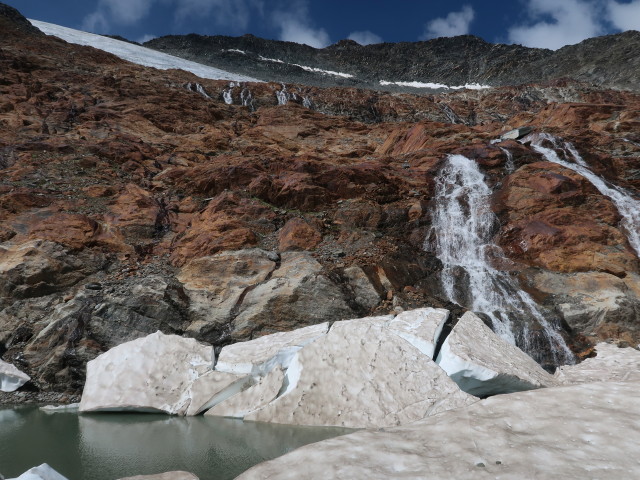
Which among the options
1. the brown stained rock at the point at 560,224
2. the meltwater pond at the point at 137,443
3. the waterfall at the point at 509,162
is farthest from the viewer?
the waterfall at the point at 509,162

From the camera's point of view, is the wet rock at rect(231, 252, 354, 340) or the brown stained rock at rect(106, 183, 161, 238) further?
the brown stained rock at rect(106, 183, 161, 238)

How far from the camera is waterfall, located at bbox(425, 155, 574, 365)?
551 inches

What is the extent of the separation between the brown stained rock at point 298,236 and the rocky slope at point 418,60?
7365 centimetres

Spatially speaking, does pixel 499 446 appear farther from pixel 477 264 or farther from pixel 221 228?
pixel 221 228

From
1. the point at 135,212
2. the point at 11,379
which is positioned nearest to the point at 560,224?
the point at 135,212

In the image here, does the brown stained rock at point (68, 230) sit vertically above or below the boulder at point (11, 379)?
above

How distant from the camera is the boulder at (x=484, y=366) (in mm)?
9562

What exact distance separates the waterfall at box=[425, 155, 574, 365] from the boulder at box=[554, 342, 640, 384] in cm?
68

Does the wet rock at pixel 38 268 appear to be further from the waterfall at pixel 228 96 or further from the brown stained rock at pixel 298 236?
the waterfall at pixel 228 96

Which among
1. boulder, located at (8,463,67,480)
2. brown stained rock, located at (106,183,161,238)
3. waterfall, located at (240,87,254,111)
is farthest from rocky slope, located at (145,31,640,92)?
boulder, located at (8,463,67,480)

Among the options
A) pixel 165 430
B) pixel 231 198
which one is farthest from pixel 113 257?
pixel 165 430

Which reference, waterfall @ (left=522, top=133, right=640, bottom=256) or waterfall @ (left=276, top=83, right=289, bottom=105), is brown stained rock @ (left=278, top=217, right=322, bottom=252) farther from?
waterfall @ (left=276, top=83, right=289, bottom=105)

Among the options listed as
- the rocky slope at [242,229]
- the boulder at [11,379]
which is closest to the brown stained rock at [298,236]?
the rocky slope at [242,229]

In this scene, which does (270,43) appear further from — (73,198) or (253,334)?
(253,334)
